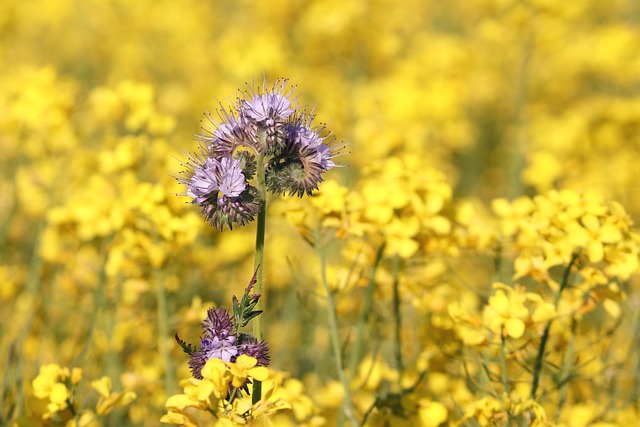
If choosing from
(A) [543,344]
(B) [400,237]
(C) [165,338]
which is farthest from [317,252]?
(A) [543,344]

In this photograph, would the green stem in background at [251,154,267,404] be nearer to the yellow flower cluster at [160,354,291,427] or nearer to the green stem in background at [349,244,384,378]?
the yellow flower cluster at [160,354,291,427]

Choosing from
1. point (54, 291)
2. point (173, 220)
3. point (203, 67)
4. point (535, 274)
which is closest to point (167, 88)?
point (203, 67)

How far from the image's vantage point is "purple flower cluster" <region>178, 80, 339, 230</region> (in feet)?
5.36

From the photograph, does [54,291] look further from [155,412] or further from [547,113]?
[547,113]

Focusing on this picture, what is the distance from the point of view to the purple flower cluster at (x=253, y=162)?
64.4 inches

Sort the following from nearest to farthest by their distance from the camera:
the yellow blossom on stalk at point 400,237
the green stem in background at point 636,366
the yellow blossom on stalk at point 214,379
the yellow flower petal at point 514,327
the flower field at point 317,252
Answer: the yellow blossom on stalk at point 214,379 → the flower field at point 317,252 → the yellow flower petal at point 514,327 → the yellow blossom on stalk at point 400,237 → the green stem in background at point 636,366

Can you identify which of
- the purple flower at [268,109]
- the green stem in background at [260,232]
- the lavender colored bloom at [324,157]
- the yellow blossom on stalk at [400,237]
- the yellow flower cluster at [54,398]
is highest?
the yellow blossom on stalk at [400,237]

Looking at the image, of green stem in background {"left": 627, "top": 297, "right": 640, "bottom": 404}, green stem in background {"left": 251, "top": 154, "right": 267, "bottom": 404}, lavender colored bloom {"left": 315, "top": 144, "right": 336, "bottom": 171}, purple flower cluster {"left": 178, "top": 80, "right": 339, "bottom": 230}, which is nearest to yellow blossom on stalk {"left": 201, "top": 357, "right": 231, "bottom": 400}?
green stem in background {"left": 251, "top": 154, "right": 267, "bottom": 404}

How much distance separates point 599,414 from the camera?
8.47 ft

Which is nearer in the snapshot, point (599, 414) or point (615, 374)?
point (599, 414)

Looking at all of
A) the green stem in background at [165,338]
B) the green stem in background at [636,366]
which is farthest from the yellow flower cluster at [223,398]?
the green stem in background at [636,366]

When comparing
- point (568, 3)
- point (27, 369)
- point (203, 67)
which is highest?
point (203, 67)

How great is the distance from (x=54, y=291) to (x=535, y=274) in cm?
261

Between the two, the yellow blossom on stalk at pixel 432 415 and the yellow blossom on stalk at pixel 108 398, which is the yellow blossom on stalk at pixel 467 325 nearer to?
the yellow blossom on stalk at pixel 432 415
